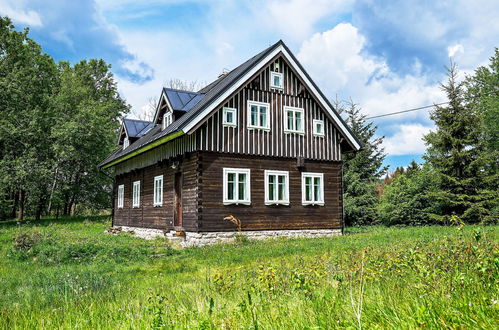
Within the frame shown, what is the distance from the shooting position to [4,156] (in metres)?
31.3

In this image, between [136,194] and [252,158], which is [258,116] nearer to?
[252,158]

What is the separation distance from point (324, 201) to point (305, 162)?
85.4 inches

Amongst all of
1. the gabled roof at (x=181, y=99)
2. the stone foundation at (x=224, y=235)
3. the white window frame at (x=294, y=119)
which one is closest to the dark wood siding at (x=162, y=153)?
the gabled roof at (x=181, y=99)

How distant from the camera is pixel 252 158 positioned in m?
17.7

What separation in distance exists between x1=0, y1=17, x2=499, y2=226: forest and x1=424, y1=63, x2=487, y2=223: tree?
6 centimetres

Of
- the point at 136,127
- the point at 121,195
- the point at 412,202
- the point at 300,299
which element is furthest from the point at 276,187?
the point at 300,299

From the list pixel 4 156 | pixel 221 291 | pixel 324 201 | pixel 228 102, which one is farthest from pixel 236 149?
pixel 4 156

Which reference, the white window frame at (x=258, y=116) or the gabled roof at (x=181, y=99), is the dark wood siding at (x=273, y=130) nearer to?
the white window frame at (x=258, y=116)

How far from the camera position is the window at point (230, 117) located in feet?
56.3

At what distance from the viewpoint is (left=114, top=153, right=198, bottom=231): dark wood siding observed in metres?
16.8

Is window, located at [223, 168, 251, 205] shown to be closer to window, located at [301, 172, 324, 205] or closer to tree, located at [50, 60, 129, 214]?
window, located at [301, 172, 324, 205]

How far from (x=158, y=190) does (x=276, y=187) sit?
20.2 feet

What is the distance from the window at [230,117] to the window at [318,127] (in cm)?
445

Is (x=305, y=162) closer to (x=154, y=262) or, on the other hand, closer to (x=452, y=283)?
(x=154, y=262)
